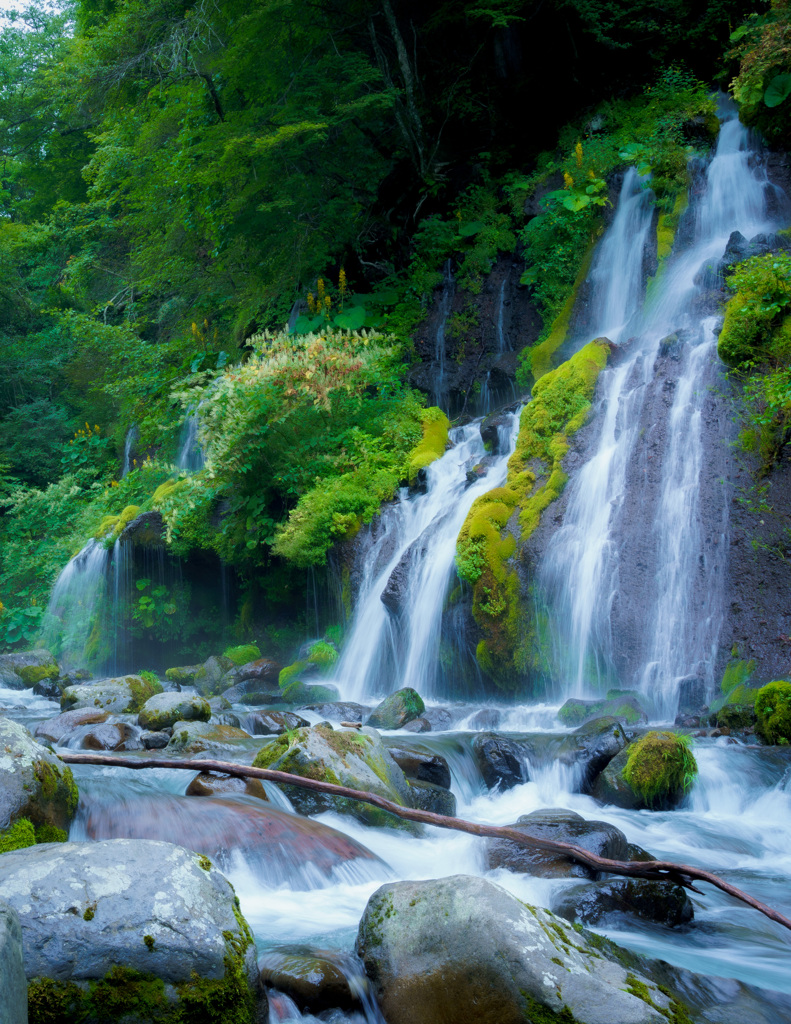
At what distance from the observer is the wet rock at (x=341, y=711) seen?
8.12m

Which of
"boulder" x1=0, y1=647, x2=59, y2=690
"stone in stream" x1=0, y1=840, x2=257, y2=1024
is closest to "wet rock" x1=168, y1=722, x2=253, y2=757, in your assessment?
"stone in stream" x1=0, y1=840, x2=257, y2=1024

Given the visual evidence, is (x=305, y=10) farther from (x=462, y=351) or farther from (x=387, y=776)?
(x=387, y=776)

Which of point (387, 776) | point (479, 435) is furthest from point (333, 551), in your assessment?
point (387, 776)

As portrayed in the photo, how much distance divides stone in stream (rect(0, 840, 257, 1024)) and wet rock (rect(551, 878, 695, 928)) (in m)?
1.79

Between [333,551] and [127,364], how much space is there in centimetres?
1001

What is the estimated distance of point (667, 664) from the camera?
7465 millimetres

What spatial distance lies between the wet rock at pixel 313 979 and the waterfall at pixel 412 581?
6.23 m

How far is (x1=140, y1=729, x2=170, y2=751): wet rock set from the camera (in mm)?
6293

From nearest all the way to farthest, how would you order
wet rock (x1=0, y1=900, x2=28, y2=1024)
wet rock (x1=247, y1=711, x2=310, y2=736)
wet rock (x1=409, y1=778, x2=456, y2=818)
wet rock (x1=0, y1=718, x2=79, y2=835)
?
wet rock (x1=0, y1=900, x2=28, y2=1024) < wet rock (x1=0, y1=718, x2=79, y2=835) < wet rock (x1=409, y1=778, x2=456, y2=818) < wet rock (x1=247, y1=711, x2=310, y2=736)

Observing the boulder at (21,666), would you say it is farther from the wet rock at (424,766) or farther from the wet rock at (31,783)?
the wet rock at (31,783)

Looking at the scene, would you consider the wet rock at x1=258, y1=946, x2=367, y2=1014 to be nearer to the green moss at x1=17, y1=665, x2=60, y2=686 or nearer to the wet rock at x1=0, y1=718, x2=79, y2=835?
the wet rock at x1=0, y1=718, x2=79, y2=835

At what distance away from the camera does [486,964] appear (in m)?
2.54

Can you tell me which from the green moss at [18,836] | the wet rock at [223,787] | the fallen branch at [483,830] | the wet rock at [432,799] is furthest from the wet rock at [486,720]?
the green moss at [18,836]

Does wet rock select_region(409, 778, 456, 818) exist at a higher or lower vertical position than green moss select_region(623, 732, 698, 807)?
lower
